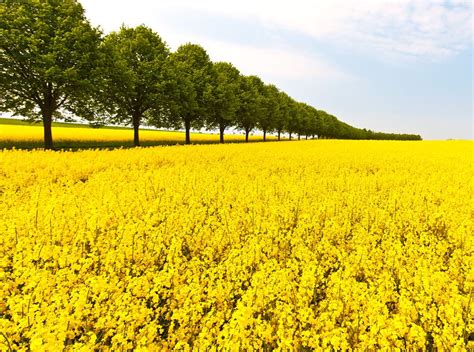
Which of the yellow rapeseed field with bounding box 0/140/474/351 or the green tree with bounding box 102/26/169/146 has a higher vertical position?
the green tree with bounding box 102/26/169/146

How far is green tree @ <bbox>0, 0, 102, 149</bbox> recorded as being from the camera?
23.5m

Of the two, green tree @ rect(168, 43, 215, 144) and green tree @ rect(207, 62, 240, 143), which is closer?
green tree @ rect(168, 43, 215, 144)

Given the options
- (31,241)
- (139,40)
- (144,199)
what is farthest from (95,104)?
(31,241)

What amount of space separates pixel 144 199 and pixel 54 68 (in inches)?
787

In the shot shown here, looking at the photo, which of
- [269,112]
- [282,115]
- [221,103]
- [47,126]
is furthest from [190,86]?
[282,115]

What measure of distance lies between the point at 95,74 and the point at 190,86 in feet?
41.9

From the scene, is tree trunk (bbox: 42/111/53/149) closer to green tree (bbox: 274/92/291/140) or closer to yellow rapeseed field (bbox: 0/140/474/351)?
yellow rapeseed field (bbox: 0/140/474/351)

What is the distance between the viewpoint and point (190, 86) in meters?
36.7

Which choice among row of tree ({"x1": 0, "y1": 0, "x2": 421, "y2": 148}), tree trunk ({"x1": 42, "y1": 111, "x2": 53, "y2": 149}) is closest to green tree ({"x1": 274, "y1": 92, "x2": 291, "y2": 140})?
row of tree ({"x1": 0, "y1": 0, "x2": 421, "y2": 148})

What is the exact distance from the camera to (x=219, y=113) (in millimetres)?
43969

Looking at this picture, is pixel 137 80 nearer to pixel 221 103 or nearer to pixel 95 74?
pixel 95 74

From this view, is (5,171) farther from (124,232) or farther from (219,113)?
(219,113)

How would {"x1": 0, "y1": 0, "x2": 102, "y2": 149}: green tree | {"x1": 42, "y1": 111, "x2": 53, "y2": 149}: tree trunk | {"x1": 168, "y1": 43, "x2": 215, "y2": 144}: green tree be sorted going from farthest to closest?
{"x1": 168, "y1": 43, "x2": 215, "y2": 144}: green tree, {"x1": 42, "y1": 111, "x2": 53, "y2": 149}: tree trunk, {"x1": 0, "y1": 0, "x2": 102, "y2": 149}: green tree

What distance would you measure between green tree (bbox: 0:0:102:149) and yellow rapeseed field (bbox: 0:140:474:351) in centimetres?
1586
